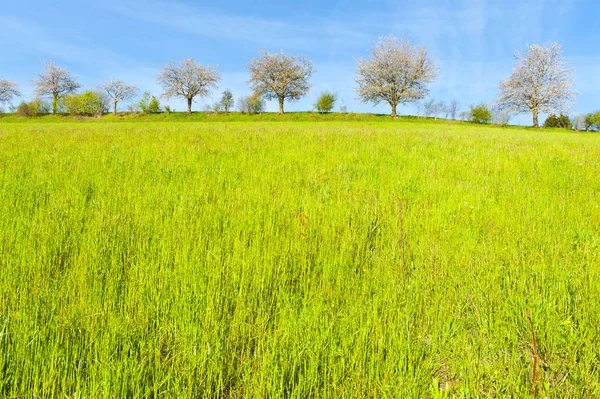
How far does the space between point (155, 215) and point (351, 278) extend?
93.5 inches

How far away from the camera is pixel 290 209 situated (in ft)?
13.7

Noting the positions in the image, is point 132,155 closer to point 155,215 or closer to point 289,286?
point 155,215

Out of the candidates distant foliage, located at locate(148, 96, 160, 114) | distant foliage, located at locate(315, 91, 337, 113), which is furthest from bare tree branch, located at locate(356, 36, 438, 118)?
distant foliage, located at locate(148, 96, 160, 114)

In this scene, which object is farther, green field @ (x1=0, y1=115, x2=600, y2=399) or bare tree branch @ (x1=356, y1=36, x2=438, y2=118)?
bare tree branch @ (x1=356, y1=36, x2=438, y2=118)

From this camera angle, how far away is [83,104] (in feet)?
241

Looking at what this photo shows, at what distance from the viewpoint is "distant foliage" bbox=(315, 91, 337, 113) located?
71.9 m

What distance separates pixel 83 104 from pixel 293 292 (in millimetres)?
89027

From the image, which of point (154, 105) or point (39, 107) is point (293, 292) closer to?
point (154, 105)

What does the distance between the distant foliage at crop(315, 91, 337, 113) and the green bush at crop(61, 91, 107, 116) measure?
48.7 metres

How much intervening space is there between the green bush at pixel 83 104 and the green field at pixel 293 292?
270ft

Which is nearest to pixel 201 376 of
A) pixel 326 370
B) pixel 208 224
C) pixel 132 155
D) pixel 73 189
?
pixel 326 370

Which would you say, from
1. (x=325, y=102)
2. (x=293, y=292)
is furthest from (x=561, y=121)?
(x=293, y=292)

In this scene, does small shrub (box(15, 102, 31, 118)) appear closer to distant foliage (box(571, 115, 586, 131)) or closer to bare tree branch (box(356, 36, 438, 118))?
bare tree branch (box(356, 36, 438, 118))

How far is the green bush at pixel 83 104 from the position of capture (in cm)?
7339
